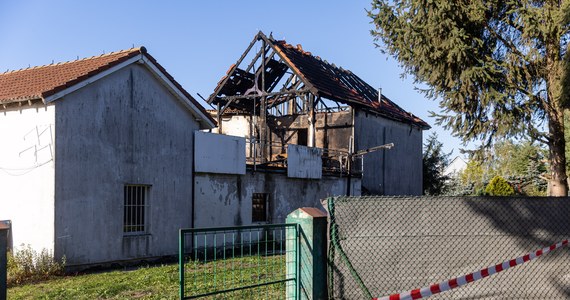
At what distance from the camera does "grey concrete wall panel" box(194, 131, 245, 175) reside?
16.9m

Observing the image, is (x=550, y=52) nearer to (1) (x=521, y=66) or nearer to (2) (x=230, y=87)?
(1) (x=521, y=66)

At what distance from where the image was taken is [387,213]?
253 inches

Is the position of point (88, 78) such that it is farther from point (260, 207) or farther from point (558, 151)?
point (558, 151)

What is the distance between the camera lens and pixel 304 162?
21.0 metres

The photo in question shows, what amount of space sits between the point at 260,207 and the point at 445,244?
13159 mm

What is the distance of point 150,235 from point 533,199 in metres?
10.8

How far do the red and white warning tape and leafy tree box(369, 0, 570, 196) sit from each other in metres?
7.53

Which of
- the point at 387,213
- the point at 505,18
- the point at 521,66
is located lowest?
the point at 387,213

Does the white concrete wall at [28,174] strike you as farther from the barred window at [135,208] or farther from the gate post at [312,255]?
the gate post at [312,255]

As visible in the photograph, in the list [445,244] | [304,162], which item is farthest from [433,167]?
[445,244]

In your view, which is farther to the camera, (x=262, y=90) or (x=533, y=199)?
(x=262, y=90)

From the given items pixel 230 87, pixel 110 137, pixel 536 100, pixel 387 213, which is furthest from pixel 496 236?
pixel 230 87

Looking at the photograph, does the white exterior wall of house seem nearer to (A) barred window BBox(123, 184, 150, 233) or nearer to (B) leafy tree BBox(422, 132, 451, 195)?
(A) barred window BBox(123, 184, 150, 233)

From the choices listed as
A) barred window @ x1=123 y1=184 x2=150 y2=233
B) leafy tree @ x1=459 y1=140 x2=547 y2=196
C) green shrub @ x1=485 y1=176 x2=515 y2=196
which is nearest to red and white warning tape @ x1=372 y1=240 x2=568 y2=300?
barred window @ x1=123 y1=184 x2=150 y2=233
